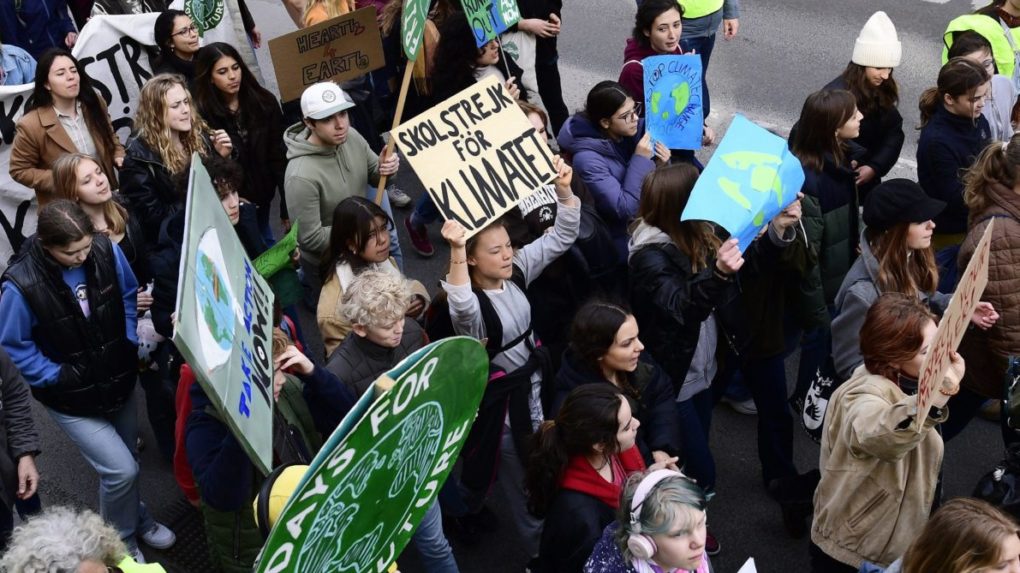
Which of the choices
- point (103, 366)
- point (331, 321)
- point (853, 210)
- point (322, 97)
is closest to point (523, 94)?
point (322, 97)

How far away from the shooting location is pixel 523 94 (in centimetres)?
759

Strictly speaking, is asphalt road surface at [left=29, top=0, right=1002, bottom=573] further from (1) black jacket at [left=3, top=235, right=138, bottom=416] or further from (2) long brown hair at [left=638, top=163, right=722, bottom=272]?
(2) long brown hair at [left=638, top=163, right=722, bottom=272]

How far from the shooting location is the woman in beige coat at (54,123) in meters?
6.23

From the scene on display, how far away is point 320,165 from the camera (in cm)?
586

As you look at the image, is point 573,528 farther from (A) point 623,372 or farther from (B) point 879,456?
(B) point 879,456

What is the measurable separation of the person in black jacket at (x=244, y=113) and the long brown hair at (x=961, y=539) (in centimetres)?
434

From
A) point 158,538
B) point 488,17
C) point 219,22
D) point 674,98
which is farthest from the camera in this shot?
point 219,22

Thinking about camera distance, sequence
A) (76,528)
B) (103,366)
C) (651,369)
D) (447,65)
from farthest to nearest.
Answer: (447,65) < (103,366) < (651,369) < (76,528)

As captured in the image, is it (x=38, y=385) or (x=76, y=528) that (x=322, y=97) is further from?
(x=76, y=528)

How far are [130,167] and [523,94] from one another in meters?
2.72

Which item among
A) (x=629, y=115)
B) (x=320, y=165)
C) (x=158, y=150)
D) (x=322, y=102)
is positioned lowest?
(x=629, y=115)

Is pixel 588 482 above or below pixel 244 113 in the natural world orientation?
below

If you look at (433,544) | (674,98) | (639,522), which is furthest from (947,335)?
(674,98)

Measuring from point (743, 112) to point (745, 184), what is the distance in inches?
190
